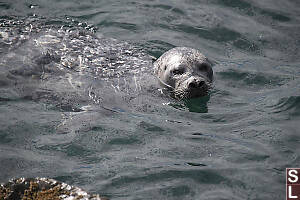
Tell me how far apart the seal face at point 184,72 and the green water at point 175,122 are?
0.18m

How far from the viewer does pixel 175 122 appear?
7.02 metres

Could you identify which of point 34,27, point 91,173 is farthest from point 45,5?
point 91,173

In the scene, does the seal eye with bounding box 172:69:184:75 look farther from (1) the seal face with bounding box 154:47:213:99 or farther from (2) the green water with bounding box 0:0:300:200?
(2) the green water with bounding box 0:0:300:200

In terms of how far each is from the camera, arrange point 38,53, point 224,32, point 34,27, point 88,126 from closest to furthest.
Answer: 1. point 88,126
2. point 38,53
3. point 34,27
4. point 224,32

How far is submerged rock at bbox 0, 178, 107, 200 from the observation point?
15.5ft

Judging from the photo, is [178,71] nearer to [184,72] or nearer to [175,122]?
[184,72]

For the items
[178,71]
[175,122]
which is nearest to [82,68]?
[178,71]

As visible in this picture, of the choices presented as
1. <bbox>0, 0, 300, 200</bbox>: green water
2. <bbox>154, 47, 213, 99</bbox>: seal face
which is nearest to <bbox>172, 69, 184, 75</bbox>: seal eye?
<bbox>154, 47, 213, 99</bbox>: seal face

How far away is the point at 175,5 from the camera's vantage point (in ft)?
35.3

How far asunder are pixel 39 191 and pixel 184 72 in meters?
3.79

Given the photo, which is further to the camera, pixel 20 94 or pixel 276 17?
pixel 276 17

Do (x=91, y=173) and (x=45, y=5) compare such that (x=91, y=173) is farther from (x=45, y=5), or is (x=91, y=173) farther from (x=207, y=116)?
(x=45, y=5)

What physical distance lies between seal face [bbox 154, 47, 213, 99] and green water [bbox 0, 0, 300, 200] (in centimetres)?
18

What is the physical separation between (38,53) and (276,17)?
5.15 m
